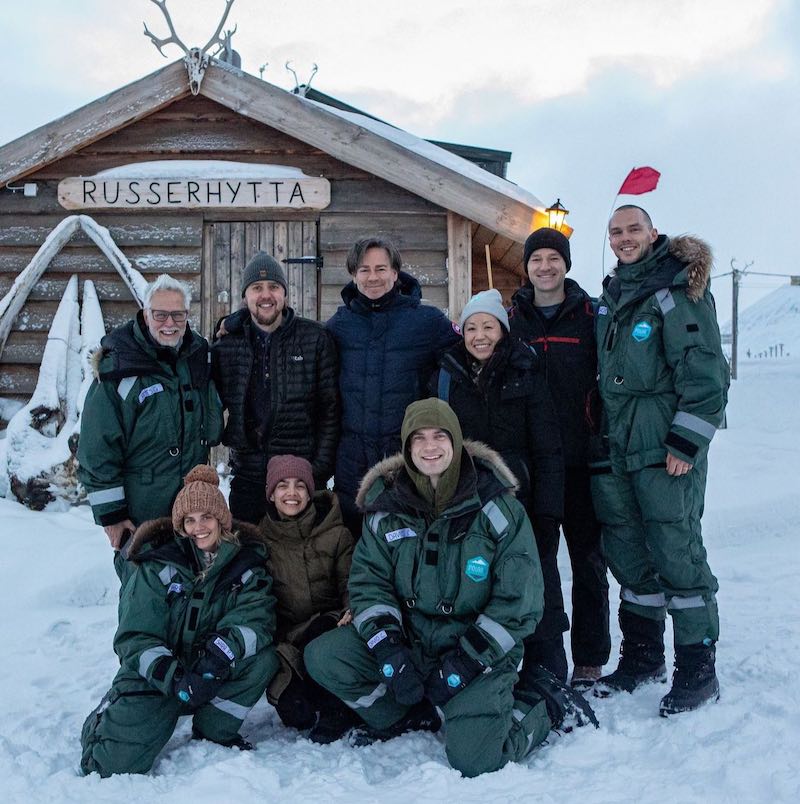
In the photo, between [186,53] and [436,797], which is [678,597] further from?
[186,53]

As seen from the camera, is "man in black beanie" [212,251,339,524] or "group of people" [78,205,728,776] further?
"man in black beanie" [212,251,339,524]

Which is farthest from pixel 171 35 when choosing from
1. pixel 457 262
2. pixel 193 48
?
pixel 457 262

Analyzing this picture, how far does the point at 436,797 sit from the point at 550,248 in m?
2.24

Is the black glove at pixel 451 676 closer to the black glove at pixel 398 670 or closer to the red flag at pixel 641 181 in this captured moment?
the black glove at pixel 398 670

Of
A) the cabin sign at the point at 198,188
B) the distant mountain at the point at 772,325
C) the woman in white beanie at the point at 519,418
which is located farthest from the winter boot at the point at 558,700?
the distant mountain at the point at 772,325

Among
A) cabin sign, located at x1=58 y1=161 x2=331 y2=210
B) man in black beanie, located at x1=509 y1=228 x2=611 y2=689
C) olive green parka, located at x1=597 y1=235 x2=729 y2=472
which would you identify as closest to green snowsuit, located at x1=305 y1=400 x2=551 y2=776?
man in black beanie, located at x1=509 y1=228 x2=611 y2=689

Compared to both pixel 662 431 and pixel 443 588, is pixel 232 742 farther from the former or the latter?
pixel 662 431

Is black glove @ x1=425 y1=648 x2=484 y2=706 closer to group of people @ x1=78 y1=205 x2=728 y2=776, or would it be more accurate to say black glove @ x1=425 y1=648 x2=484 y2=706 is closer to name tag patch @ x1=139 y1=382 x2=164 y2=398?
group of people @ x1=78 y1=205 x2=728 y2=776

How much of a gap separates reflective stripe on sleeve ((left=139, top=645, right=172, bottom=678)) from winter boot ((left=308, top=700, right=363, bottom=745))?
2.10ft

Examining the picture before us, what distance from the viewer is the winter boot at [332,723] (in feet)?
9.64

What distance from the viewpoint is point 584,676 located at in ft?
11.1

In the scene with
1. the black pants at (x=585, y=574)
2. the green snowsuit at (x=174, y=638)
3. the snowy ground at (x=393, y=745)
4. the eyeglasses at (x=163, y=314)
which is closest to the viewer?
the snowy ground at (x=393, y=745)

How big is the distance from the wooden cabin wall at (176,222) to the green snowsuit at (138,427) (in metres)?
3.33

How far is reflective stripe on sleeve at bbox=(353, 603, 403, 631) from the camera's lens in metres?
2.90
